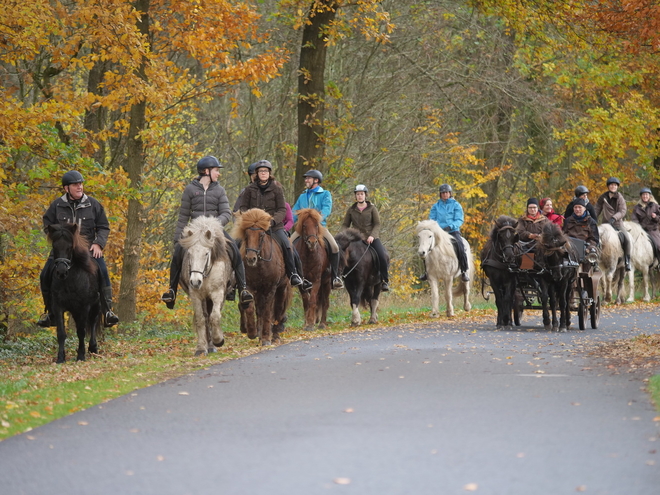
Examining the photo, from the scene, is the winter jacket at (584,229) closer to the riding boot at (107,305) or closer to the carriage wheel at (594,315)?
the carriage wheel at (594,315)

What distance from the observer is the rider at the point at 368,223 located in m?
20.9

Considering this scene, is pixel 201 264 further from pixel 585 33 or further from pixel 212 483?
pixel 585 33

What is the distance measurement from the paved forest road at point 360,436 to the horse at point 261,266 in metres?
3.66

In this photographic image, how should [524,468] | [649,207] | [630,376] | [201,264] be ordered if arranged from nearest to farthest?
1. [524,468]
2. [630,376]
3. [201,264]
4. [649,207]

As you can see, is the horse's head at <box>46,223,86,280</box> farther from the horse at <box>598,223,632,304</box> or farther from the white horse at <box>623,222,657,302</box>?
Result: the white horse at <box>623,222,657,302</box>

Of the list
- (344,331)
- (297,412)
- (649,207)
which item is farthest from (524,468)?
Answer: (649,207)

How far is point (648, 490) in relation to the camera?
5656 mm

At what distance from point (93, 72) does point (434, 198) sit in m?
11.9

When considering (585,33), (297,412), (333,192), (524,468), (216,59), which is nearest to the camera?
(524,468)

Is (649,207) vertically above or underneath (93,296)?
above

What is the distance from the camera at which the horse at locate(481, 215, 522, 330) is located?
18.0m

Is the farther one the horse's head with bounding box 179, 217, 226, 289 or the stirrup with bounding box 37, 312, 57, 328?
the stirrup with bounding box 37, 312, 57, 328

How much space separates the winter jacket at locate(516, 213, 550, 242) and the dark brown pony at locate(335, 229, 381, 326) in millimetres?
3683

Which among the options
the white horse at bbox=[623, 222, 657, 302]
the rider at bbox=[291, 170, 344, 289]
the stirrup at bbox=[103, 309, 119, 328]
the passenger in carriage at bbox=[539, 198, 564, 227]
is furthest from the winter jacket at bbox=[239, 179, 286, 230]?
the white horse at bbox=[623, 222, 657, 302]
